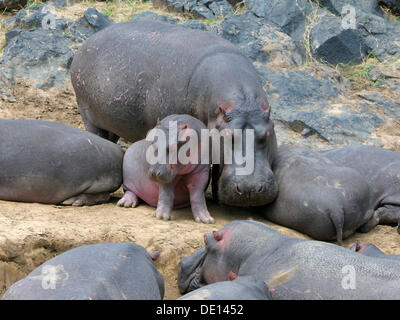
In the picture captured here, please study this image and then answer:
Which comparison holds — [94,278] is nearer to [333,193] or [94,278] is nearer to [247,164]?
[247,164]

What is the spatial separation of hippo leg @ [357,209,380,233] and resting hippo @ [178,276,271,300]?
7.96ft

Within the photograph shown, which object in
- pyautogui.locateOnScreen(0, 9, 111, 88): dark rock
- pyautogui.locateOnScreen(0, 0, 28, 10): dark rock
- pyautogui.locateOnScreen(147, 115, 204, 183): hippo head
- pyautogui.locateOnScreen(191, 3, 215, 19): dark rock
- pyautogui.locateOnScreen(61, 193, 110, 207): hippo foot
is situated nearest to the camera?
pyautogui.locateOnScreen(147, 115, 204, 183): hippo head

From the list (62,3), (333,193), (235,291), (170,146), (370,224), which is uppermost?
(235,291)

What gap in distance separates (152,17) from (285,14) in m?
1.78

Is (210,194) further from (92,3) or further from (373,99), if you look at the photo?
(92,3)

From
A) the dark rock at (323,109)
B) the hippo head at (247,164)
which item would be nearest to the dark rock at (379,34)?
the dark rock at (323,109)

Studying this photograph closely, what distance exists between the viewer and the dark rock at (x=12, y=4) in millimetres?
10711

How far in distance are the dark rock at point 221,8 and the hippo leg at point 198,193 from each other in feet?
14.8

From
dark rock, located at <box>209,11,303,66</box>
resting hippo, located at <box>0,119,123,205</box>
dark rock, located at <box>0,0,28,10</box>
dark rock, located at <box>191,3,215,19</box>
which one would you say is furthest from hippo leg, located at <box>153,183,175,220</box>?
dark rock, located at <box>0,0,28,10</box>

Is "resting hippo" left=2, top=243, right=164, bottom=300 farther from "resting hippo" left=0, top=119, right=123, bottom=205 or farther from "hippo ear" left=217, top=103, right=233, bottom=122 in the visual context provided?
"hippo ear" left=217, top=103, right=233, bottom=122

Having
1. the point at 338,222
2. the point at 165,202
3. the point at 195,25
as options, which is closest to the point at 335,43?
the point at 195,25

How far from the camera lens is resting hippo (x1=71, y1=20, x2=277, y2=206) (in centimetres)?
604

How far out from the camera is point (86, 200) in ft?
20.5

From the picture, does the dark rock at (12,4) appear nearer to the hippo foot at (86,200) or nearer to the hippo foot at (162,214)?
the hippo foot at (86,200)
